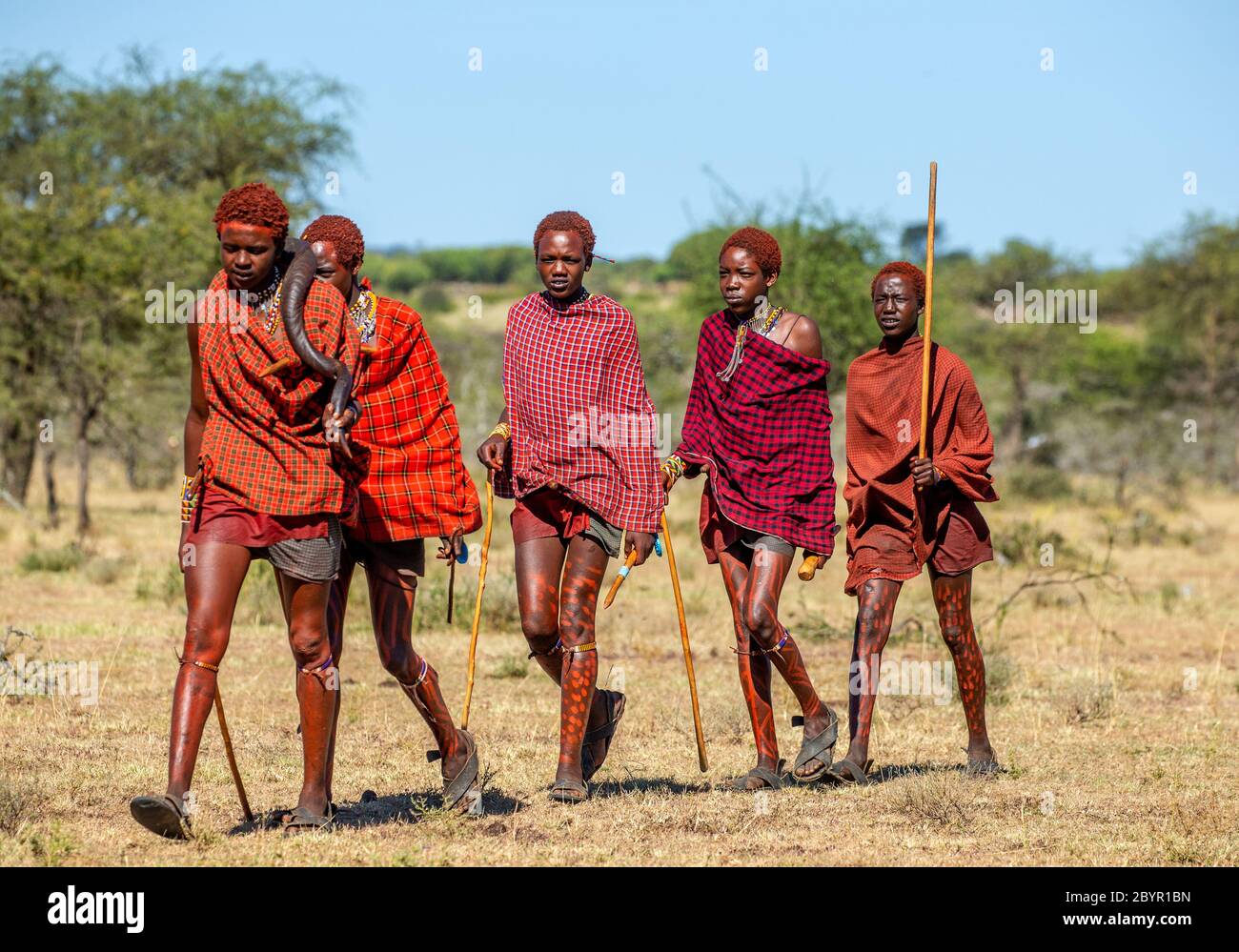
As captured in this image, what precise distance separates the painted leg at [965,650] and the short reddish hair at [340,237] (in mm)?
2825

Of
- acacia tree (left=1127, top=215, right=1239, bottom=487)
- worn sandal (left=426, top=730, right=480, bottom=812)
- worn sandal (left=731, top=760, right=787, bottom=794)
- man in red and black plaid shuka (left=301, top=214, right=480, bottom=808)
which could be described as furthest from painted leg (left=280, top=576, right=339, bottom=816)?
acacia tree (left=1127, top=215, right=1239, bottom=487)

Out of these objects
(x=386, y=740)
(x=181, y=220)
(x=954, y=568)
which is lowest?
(x=386, y=740)

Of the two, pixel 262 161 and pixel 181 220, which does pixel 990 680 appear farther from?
pixel 262 161

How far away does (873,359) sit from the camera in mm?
7188

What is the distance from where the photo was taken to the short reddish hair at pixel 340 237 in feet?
19.7

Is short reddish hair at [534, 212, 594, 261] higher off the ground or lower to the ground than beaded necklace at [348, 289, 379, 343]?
higher

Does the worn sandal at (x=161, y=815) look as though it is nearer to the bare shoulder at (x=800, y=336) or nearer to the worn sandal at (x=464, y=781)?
the worn sandal at (x=464, y=781)

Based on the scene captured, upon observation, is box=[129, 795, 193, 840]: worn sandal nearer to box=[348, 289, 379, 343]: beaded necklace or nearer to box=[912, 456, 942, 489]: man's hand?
box=[348, 289, 379, 343]: beaded necklace

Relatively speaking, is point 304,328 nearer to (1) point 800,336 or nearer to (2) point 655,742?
(1) point 800,336

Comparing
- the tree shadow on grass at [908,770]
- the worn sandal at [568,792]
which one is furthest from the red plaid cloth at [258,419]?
the tree shadow on grass at [908,770]

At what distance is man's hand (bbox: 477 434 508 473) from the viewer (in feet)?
21.1

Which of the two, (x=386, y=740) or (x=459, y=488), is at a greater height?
(x=459, y=488)
